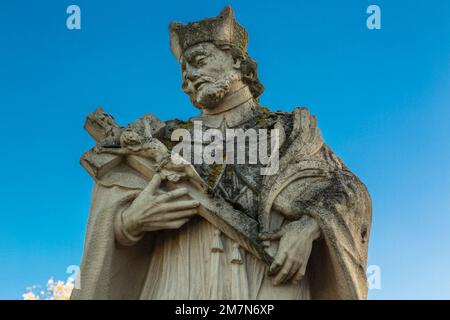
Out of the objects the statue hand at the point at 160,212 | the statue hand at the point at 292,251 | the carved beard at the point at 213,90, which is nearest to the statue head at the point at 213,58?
the carved beard at the point at 213,90

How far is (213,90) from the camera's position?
846 centimetres

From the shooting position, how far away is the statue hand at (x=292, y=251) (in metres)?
7.18

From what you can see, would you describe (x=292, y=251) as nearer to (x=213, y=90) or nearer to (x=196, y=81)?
(x=213, y=90)

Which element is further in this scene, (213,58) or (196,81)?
(213,58)

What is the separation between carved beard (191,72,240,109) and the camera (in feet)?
27.8

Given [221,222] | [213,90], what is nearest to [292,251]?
[221,222]

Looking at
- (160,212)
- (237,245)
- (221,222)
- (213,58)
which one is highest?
(213,58)

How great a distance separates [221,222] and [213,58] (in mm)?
1962

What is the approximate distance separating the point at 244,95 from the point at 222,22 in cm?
78

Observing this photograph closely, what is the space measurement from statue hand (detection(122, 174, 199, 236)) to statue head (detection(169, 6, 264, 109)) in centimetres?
134

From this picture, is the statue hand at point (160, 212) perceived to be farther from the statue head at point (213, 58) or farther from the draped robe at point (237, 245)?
the statue head at point (213, 58)

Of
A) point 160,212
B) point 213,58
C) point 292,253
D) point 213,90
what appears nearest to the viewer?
point 292,253

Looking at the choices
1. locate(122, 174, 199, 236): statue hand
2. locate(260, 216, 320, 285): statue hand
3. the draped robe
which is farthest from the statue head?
locate(260, 216, 320, 285): statue hand

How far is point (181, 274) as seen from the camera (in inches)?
298
